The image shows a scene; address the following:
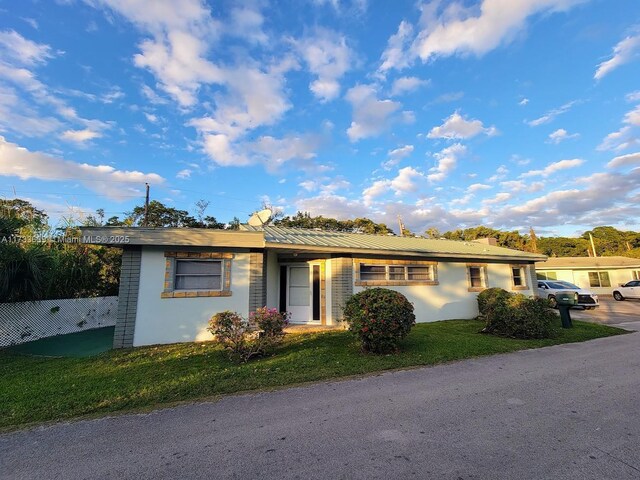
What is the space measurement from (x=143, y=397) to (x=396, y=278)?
9.11m

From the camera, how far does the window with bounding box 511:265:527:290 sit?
14.6 m

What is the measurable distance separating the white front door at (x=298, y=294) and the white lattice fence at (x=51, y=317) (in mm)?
7608

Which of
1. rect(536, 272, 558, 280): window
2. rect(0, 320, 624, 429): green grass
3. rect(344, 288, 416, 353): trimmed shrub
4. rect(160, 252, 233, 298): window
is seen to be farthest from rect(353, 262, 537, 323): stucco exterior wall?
rect(536, 272, 558, 280): window

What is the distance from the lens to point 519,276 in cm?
1484

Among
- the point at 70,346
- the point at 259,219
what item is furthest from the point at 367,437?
the point at 259,219

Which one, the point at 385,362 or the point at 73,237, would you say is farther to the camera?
the point at 73,237

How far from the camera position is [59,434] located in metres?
3.56

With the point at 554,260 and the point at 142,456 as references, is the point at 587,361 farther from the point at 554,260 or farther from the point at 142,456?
the point at 554,260

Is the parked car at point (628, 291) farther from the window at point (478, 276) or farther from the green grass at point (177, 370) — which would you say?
the green grass at point (177, 370)

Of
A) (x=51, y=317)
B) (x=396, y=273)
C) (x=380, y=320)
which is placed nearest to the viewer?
(x=380, y=320)

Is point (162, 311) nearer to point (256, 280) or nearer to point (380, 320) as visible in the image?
point (256, 280)

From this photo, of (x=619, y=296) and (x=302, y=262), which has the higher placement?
(x=302, y=262)

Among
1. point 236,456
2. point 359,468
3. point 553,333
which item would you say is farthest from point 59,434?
point 553,333

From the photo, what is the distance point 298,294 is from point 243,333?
438cm
